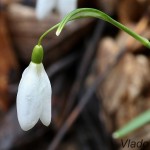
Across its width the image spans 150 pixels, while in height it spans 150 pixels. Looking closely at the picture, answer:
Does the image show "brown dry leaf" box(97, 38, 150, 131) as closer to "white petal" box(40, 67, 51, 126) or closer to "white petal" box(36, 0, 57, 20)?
"white petal" box(36, 0, 57, 20)

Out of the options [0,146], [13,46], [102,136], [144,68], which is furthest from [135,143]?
[13,46]

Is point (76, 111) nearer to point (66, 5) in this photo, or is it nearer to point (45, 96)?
point (66, 5)

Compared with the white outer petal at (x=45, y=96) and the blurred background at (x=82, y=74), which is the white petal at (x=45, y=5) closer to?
the blurred background at (x=82, y=74)

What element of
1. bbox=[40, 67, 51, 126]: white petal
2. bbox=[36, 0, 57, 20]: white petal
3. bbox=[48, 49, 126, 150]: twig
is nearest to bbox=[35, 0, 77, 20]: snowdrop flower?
bbox=[36, 0, 57, 20]: white petal

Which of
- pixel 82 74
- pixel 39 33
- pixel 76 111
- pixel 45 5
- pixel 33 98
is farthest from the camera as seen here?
pixel 39 33

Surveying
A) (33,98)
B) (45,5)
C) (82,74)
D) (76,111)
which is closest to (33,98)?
(33,98)

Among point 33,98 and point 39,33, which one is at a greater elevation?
point 33,98
